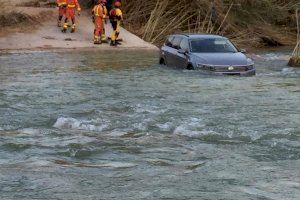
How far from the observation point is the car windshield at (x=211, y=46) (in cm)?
1884

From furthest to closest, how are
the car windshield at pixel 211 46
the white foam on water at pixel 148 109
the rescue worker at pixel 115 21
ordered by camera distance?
the rescue worker at pixel 115 21
the car windshield at pixel 211 46
the white foam on water at pixel 148 109

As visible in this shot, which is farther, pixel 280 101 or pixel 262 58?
pixel 262 58

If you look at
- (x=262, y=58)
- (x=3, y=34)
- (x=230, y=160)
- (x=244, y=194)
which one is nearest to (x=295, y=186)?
(x=244, y=194)

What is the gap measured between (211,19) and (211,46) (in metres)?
12.7

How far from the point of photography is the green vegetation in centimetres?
3120

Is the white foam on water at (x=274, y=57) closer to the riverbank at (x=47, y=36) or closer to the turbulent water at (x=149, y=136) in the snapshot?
the riverbank at (x=47, y=36)

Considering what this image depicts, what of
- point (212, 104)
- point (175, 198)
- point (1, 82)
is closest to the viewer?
point (175, 198)

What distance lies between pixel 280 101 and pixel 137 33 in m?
18.9

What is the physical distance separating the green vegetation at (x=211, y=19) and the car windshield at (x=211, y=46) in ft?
37.4

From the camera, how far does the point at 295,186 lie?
22.9ft

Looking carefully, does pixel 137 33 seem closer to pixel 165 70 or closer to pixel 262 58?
pixel 262 58

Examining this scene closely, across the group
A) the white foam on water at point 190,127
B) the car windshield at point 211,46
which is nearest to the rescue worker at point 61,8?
the car windshield at point 211,46

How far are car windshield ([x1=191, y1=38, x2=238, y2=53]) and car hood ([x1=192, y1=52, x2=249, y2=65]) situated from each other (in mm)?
443

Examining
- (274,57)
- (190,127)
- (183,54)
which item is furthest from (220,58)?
(274,57)
